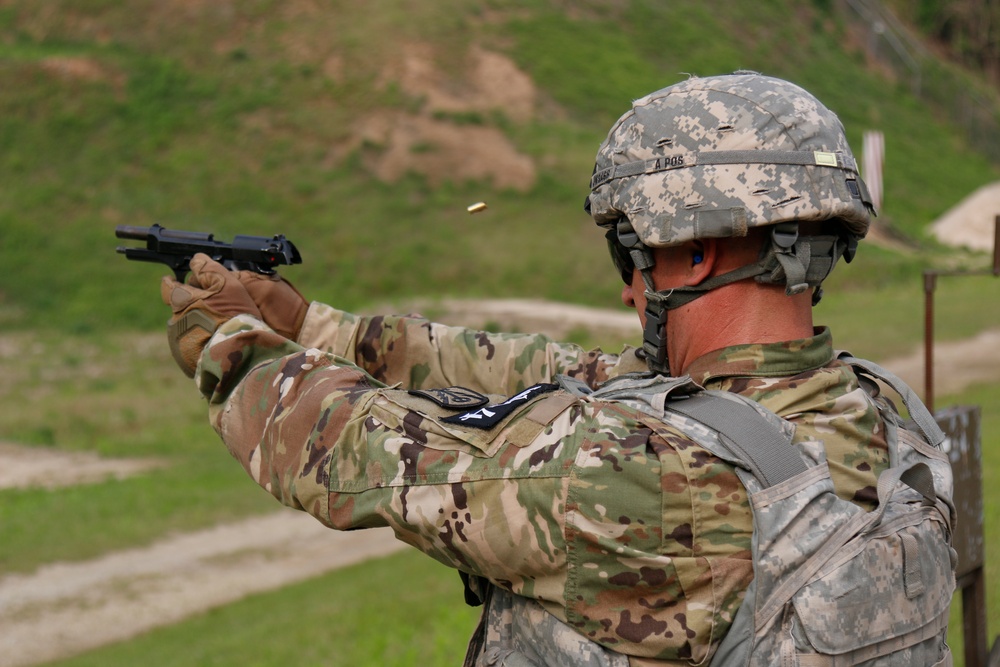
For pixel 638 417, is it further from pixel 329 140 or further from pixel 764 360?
pixel 329 140

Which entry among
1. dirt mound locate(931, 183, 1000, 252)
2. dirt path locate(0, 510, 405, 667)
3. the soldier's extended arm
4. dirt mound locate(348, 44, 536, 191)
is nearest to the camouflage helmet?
the soldier's extended arm

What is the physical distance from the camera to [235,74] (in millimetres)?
25328

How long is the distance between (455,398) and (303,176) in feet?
71.0

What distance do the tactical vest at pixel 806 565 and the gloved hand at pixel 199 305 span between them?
950 millimetres

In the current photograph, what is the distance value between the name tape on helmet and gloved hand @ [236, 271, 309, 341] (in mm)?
1096

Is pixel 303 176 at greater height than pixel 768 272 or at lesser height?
lesser

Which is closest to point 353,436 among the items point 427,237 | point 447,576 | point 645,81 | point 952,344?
point 447,576

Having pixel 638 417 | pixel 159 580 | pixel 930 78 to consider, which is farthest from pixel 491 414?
pixel 930 78

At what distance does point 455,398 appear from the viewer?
2.22 metres

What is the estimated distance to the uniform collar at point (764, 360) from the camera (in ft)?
7.56

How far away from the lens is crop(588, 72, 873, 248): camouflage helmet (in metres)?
2.29

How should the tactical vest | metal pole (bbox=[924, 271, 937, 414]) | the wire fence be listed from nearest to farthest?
the tactical vest < metal pole (bbox=[924, 271, 937, 414]) < the wire fence

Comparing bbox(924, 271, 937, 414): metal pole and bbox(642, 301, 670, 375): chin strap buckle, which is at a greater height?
bbox(642, 301, 670, 375): chin strap buckle

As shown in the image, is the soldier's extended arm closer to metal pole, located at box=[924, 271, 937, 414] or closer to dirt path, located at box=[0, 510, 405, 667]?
metal pole, located at box=[924, 271, 937, 414]
